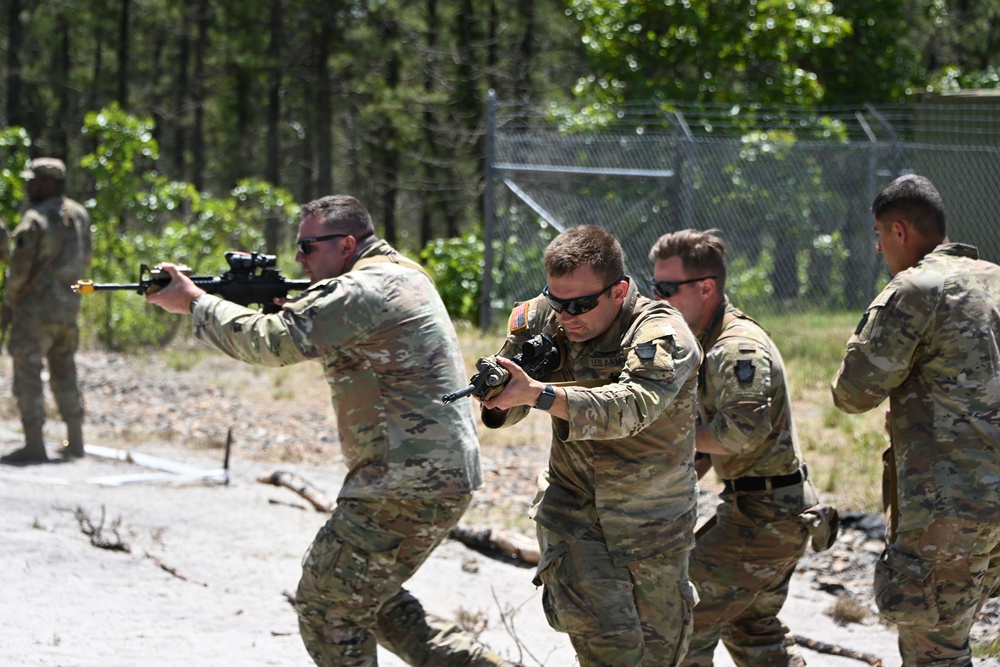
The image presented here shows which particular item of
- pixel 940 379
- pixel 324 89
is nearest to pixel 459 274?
pixel 940 379

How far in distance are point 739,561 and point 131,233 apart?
13.8 metres

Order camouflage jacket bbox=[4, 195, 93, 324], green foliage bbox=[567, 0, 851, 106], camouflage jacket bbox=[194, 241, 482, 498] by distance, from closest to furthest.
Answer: camouflage jacket bbox=[194, 241, 482, 498]
camouflage jacket bbox=[4, 195, 93, 324]
green foliage bbox=[567, 0, 851, 106]

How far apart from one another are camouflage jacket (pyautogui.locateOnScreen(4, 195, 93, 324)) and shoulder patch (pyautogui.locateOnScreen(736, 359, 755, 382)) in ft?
20.5

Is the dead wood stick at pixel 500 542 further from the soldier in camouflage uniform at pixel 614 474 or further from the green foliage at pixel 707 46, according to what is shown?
the green foliage at pixel 707 46

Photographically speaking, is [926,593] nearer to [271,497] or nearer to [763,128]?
[271,497]

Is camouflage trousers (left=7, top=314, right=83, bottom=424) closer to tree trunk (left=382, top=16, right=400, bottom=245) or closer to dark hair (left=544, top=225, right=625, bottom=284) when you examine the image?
dark hair (left=544, top=225, right=625, bottom=284)

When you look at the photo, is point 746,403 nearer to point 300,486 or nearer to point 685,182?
point 300,486

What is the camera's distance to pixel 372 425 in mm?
4207

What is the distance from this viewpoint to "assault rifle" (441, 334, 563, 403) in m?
3.11

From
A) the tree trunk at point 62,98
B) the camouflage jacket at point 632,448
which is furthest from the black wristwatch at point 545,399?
the tree trunk at point 62,98

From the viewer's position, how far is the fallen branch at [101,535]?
21.1ft

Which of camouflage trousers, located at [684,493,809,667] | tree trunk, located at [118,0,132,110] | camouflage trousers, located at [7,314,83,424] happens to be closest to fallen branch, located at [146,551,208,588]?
camouflage trousers, located at [684,493,809,667]

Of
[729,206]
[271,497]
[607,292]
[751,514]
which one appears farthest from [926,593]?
[729,206]

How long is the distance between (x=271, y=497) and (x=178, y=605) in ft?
8.06
